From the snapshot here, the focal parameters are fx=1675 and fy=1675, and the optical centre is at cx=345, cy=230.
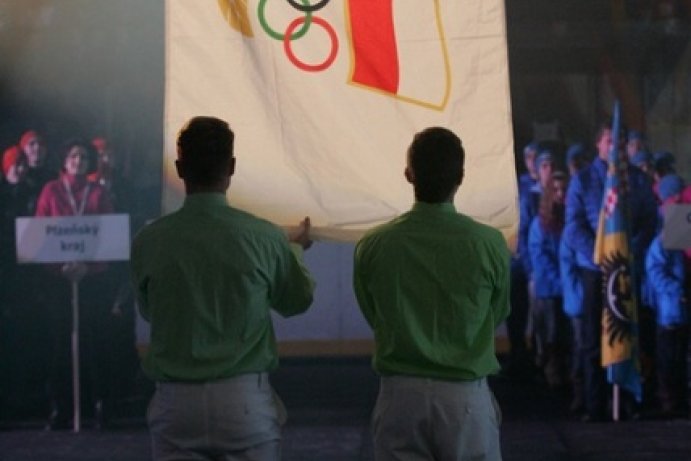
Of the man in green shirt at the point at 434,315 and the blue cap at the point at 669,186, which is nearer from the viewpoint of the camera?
the man in green shirt at the point at 434,315

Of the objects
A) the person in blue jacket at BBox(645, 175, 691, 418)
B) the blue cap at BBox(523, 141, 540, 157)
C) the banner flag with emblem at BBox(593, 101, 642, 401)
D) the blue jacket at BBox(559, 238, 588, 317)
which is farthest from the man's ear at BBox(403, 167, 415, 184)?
the blue cap at BBox(523, 141, 540, 157)

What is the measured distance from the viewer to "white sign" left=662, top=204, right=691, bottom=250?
10812mm

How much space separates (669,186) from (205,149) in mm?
6976

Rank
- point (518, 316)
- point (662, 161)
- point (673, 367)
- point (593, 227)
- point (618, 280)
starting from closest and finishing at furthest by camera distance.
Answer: point (618, 280), point (593, 227), point (673, 367), point (662, 161), point (518, 316)

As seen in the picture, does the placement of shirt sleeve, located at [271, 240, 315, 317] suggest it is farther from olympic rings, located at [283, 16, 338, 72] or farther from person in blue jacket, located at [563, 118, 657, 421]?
person in blue jacket, located at [563, 118, 657, 421]

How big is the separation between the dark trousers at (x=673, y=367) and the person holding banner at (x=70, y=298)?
3.75 m

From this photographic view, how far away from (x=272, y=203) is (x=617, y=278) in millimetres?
Answer: 5856

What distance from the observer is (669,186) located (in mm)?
11273

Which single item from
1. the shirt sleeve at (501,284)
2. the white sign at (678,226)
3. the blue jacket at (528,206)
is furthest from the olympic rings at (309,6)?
the blue jacket at (528,206)

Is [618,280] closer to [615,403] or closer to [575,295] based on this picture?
[575,295]

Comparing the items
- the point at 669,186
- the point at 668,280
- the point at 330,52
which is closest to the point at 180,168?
the point at 330,52

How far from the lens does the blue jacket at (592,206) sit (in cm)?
1100

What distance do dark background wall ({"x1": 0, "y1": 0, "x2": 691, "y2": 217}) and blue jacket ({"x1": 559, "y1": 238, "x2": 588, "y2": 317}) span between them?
→ 1995 millimetres

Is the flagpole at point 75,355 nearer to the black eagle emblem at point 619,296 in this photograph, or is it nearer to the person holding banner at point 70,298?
the person holding banner at point 70,298
